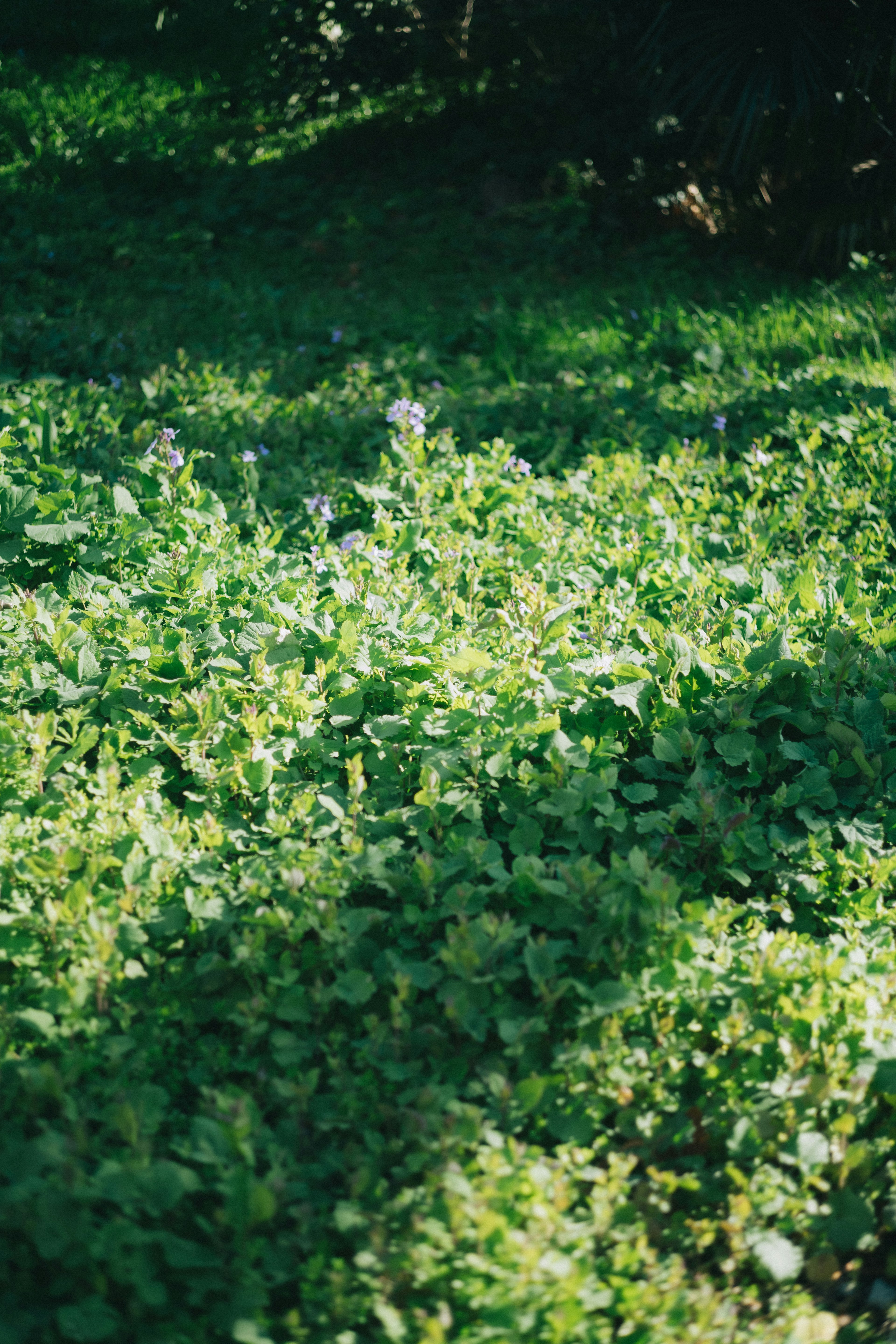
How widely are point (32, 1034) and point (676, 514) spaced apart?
2.83m

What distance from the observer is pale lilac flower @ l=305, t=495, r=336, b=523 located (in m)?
3.33

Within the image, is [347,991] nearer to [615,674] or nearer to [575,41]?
[615,674]

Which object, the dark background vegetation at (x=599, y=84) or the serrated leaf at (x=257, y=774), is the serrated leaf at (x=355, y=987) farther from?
the dark background vegetation at (x=599, y=84)

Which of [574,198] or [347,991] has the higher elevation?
[574,198]

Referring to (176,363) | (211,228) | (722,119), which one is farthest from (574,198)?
(176,363)

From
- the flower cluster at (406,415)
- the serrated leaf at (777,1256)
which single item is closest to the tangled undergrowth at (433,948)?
the serrated leaf at (777,1256)

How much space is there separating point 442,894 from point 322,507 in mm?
1865

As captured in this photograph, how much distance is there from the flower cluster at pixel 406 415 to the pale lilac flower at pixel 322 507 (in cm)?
39

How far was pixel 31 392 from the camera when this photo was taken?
13.8 feet

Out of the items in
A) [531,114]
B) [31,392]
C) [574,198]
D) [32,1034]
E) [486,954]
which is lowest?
[32,1034]

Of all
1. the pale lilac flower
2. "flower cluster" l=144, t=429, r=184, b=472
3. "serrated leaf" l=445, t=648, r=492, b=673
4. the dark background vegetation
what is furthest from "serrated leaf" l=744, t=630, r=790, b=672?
the dark background vegetation

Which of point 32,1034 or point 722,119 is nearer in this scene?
point 32,1034

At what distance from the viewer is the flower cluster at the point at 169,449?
120 inches

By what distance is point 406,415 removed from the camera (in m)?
3.60
